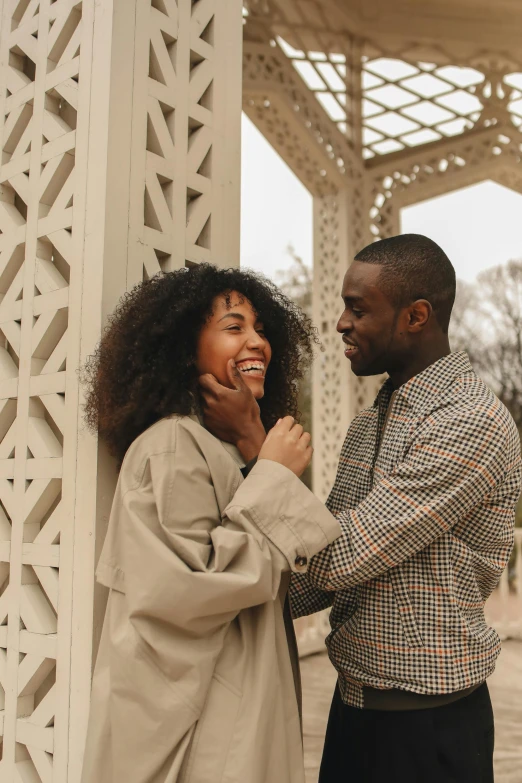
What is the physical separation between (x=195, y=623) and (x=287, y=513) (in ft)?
0.91

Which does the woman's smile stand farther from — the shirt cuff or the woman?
the shirt cuff

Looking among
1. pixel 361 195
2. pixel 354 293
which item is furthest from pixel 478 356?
pixel 354 293

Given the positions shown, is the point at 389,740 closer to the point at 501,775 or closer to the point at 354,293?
the point at 354,293

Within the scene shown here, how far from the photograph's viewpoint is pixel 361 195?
6.12 meters

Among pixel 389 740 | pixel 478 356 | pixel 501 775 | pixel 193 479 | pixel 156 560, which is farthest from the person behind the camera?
pixel 478 356

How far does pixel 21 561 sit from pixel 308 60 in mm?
4956

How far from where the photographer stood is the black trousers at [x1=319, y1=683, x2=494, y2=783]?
1.59m

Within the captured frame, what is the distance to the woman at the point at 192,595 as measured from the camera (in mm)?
1362

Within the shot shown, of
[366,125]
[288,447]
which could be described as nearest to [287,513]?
[288,447]

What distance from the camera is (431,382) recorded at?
1.73 metres

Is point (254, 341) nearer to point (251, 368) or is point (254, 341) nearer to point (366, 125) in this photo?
point (251, 368)

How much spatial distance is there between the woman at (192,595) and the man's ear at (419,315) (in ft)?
1.39

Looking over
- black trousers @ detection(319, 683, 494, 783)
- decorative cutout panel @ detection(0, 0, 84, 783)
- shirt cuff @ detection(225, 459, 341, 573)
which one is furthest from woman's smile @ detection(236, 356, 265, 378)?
black trousers @ detection(319, 683, 494, 783)

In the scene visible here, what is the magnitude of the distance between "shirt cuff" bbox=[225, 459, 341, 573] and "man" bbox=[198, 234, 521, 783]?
3.6 inches
